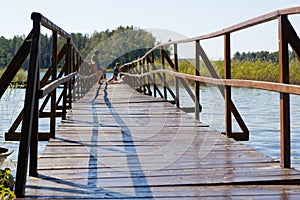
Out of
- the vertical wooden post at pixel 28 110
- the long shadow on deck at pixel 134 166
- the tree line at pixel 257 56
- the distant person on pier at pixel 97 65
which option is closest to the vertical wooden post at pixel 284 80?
the long shadow on deck at pixel 134 166

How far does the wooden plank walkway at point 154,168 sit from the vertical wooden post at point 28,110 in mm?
101

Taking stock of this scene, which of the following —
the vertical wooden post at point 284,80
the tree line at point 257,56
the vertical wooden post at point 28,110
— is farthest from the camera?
the tree line at point 257,56

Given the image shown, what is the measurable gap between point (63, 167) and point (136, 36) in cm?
1403

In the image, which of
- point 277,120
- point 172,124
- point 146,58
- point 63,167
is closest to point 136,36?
point 146,58

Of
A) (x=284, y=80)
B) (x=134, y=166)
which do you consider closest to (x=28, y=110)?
(x=134, y=166)

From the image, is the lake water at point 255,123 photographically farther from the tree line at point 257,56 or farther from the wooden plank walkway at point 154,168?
the tree line at point 257,56

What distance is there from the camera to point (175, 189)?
267 cm

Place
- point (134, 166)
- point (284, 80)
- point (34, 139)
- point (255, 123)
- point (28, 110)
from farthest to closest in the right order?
1. point (255, 123)
2. point (134, 166)
3. point (284, 80)
4. point (34, 139)
5. point (28, 110)

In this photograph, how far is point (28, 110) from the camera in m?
2.57

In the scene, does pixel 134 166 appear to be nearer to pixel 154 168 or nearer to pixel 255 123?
pixel 154 168

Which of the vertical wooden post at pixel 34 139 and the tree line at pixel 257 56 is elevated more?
the tree line at pixel 257 56

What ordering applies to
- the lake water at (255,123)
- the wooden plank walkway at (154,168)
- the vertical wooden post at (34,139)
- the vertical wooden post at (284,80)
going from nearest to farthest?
the wooden plank walkway at (154,168)
the vertical wooden post at (34,139)
the vertical wooden post at (284,80)
the lake water at (255,123)

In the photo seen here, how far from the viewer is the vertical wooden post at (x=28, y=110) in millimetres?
2467

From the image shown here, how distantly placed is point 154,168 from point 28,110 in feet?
3.01
